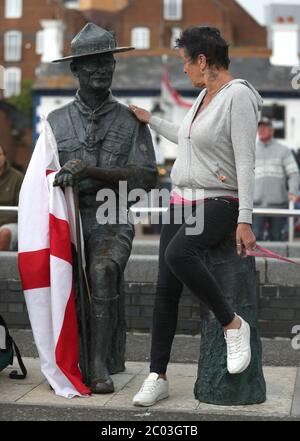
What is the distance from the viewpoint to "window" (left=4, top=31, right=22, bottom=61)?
77312 mm

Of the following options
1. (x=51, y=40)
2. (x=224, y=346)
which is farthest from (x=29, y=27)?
(x=224, y=346)

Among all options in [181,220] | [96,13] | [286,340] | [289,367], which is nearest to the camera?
[181,220]

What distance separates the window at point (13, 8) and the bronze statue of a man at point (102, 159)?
2871 inches

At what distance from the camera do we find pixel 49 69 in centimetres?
4234

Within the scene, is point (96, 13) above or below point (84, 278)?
above

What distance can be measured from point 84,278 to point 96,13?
70.7 meters

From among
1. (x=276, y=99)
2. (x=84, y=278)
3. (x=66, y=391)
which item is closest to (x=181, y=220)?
(x=84, y=278)

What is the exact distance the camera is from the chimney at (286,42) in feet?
150

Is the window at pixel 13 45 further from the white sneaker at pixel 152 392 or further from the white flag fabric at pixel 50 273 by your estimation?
the white sneaker at pixel 152 392

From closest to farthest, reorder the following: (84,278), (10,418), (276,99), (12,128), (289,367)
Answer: (10,418) → (84,278) → (289,367) → (276,99) → (12,128)

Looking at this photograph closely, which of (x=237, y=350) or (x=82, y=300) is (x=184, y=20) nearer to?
(x=82, y=300)

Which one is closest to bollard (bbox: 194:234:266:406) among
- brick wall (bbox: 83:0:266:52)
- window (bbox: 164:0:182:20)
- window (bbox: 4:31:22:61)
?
brick wall (bbox: 83:0:266:52)

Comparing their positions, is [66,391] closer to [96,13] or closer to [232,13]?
[232,13]

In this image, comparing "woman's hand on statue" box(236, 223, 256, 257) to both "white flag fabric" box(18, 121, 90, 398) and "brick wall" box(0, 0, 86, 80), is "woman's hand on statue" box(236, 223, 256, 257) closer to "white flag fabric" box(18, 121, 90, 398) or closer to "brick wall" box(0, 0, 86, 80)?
"white flag fabric" box(18, 121, 90, 398)
